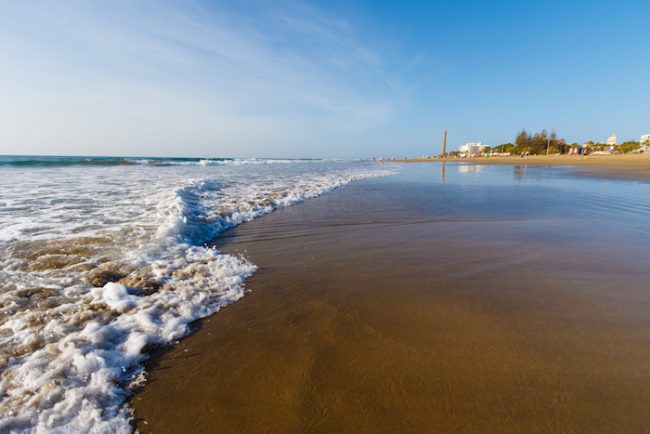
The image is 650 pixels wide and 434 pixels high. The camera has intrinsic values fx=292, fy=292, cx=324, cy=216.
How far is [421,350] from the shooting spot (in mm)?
2051

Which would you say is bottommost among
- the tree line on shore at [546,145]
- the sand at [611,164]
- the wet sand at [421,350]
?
the wet sand at [421,350]

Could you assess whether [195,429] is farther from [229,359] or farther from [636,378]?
[636,378]

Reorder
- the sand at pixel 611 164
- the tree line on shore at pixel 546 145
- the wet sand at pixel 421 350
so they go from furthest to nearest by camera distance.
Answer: the tree line on shore at pixel 546 145
the sand at pixel 611 164
the wet sand at pixel 421 350

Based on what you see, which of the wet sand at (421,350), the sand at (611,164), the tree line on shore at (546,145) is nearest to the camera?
the wet sand at (421,350)

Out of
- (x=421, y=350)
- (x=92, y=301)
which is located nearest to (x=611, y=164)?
(x=421, y=350)

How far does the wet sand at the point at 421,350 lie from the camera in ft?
5.06

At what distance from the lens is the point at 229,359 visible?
199cm

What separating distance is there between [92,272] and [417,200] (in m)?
7.74

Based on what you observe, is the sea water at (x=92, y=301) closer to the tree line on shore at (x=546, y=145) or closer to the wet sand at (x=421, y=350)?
the wet sand at (x=421, y=350)

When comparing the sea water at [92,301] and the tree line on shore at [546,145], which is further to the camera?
the tree line on shore at [546,145]

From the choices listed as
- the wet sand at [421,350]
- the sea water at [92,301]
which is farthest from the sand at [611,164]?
the sea water at [92,301]

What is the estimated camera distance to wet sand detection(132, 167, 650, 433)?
1.54m

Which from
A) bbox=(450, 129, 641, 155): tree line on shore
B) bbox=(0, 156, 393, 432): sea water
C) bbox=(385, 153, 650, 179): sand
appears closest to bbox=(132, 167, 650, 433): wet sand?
bbox=(0, 156, 393, 432): sea water

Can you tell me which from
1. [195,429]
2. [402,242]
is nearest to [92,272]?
[195,429]
